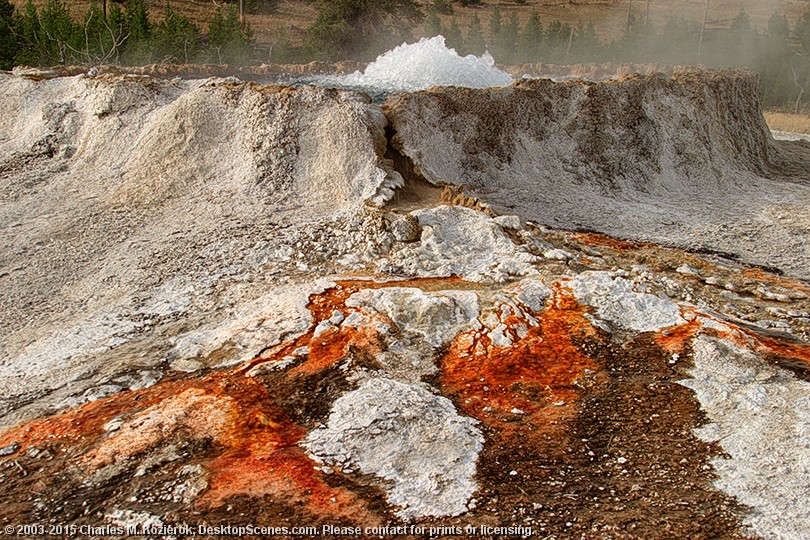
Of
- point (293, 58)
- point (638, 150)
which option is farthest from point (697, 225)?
point (293, 58)

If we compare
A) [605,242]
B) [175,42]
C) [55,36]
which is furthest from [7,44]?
[605,242]

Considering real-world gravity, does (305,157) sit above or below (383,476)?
above

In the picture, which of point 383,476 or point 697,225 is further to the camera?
point 697,225

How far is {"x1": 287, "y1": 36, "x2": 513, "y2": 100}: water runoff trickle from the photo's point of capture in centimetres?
1497

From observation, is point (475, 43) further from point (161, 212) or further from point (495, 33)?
point (161, 212)

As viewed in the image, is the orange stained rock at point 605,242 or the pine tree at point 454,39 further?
the pine tree at point 454,39

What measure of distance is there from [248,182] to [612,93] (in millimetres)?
6681

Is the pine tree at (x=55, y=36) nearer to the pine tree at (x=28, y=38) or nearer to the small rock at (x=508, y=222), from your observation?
the pine tree at (x=28, y=38)

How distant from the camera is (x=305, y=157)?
32.7ft

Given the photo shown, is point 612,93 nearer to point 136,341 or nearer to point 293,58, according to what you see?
point 136,341

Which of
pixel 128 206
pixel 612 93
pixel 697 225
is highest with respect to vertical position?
pixel 612 93

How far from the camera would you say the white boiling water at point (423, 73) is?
15.0 metres

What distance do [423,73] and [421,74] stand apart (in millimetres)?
46

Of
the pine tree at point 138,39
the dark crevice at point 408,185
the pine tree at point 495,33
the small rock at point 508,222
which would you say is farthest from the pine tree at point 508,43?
the small rock at point 508,222
